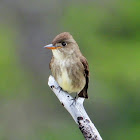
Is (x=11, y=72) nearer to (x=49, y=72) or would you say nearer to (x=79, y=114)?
(x=49, y=72)

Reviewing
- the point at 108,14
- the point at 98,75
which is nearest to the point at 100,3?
the point at 108,14

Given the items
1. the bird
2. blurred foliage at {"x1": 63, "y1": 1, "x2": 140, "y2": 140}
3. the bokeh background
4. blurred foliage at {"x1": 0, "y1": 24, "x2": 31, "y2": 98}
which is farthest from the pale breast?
blurred foliage at {"x1": 0, "y1": 24, "x2": 31, "y2": 98}

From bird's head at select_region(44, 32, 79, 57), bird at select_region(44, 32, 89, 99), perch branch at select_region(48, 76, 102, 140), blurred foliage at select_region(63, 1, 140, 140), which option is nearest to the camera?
perch branch at select_region(48, 76, 102, 140)

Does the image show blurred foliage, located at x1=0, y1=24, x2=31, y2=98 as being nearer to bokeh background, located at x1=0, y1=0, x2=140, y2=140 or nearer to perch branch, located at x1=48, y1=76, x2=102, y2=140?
bokeh background, located at x1=0, y1=0, x2=140, y2=140

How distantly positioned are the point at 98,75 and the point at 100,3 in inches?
135

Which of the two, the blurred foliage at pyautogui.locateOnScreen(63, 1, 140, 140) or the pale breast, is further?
the blurred foliage at pyautogui.locateOnScreen(63, 1, 140, 140)

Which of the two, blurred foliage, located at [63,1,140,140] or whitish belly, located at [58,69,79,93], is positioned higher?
blurred foliage, located at [63,1,140,140]

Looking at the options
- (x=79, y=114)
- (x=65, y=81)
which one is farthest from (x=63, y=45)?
(x=79, y=114)

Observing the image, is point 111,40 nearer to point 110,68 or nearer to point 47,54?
point 110,68

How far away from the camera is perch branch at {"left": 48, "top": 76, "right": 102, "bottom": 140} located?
6.53 meters

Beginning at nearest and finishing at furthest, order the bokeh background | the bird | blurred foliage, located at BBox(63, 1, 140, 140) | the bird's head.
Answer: the bird's head → the bird → the bokeh background → blurred foliage, located at BBox(63, 1, 140, 140)

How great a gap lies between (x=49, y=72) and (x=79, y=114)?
7.59m

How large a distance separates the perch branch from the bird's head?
39 cm

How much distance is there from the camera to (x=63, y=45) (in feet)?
25.1
